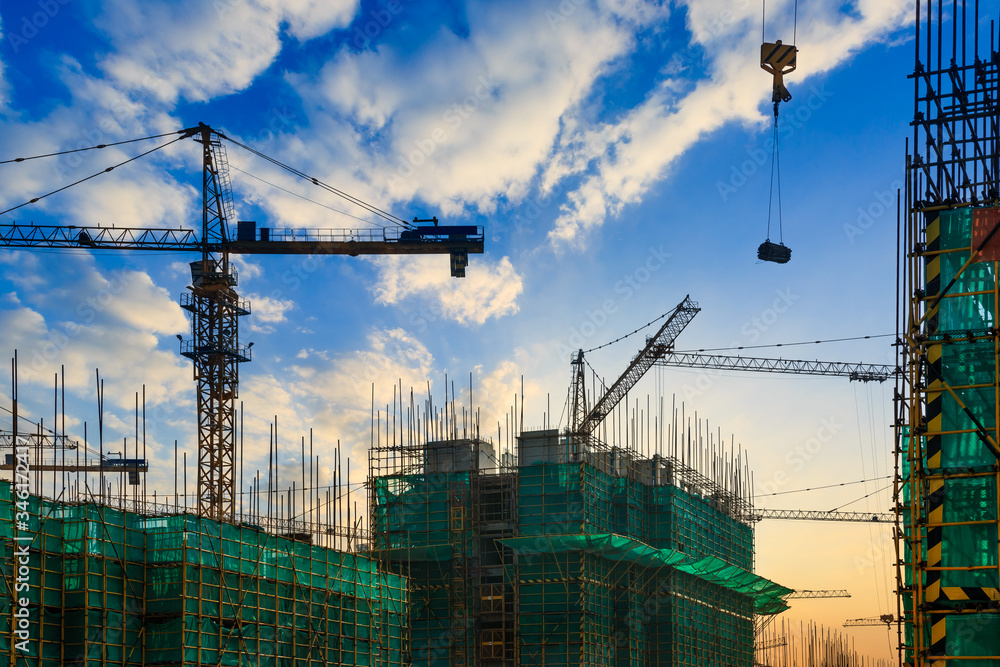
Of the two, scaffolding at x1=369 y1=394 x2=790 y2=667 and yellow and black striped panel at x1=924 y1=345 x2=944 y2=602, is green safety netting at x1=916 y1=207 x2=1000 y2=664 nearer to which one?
yellow and black striped panel at x1=924 y1=345 x2=944 y2=602

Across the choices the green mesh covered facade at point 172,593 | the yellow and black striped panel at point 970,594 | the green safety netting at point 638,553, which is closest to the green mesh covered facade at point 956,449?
the yellow and black striped panel at point 970,594

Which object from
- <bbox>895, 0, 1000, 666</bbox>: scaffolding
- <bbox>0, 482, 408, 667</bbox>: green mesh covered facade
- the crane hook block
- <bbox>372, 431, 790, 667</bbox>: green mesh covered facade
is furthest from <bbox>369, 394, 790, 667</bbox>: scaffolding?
<bbox>895, 0, 1000, 666</bbox>: scaffolding

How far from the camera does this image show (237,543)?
32.4 meters

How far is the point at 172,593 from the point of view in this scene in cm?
2983

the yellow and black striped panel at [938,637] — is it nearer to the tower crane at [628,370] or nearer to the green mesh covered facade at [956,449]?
the green mesh covered facade at [956,449]

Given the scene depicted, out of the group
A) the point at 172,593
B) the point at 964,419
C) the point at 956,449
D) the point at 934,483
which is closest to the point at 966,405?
the point at 964,419

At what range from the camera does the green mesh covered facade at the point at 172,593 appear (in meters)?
26.7

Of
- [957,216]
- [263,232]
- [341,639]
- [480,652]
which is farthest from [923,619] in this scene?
[263,232]

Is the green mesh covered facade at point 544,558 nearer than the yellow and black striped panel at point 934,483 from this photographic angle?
No

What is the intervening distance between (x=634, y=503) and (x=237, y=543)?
27.4 m

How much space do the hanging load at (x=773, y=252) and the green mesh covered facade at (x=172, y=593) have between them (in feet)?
93.2

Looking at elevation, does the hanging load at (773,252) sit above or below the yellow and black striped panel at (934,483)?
above

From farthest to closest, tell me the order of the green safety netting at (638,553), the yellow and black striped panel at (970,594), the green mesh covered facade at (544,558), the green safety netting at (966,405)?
the green mesh covered facade at (544,558), the green safety netting at (638,553), the green safety netting at (966,405), the yellow and black striped panel at (970,594)

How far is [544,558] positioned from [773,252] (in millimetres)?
20198
